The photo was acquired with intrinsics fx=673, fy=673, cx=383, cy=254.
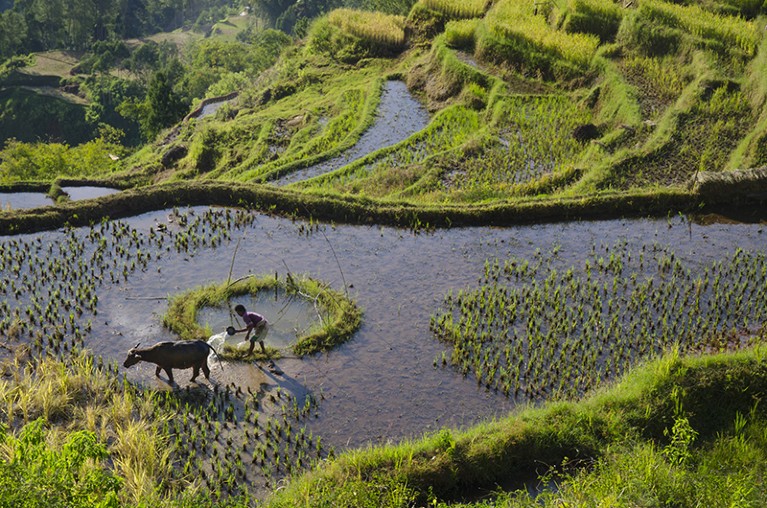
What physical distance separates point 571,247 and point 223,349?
22.2ft

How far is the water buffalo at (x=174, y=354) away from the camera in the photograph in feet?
28.4

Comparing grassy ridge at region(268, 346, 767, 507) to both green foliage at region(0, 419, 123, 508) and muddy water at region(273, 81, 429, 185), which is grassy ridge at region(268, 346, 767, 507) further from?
muddy water at region(273, 81, 429, 185)

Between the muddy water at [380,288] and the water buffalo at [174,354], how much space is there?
0.52 metres

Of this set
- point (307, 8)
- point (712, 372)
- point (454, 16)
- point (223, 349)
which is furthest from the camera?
point (307, 8)

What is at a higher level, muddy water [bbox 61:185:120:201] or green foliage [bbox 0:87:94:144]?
muddy water [bbox 61:185:120:201]

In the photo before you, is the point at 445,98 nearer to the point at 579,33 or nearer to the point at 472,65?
the point at 472,65

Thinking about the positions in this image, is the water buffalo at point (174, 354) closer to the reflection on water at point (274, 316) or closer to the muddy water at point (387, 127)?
the reflection on water at point (274, 316)

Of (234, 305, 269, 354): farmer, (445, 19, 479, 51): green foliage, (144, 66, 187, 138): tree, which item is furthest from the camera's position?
(144, 66, 187, 138): tree

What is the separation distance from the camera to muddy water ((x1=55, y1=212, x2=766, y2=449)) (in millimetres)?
8617

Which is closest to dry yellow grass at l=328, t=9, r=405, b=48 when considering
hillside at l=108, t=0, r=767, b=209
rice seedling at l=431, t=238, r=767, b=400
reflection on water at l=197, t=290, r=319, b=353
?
hillside at l=108, t=0, r=767, b=209

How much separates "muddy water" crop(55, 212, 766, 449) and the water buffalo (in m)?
0.52

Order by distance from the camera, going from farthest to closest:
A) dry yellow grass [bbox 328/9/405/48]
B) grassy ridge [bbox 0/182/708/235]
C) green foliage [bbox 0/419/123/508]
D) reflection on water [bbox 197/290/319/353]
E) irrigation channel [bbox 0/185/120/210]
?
dry yellow grass [bbox 328/9/405/48] → irrigation channel [bbox 0/185/120/210] → grassy ridge [bbox 0/182/708/235] → reflection on water [bbox 197/290/319/353] → green foliage [bbox 0/419/123/508]

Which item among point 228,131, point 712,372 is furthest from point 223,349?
point 228,131

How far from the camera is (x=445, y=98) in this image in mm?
22234
